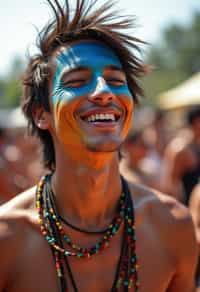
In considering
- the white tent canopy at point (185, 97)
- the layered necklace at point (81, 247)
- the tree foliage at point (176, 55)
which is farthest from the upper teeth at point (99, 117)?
the tree foliage at point (176, 55)

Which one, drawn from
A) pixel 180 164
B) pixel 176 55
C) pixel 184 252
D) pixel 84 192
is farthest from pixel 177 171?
pixel 176 55

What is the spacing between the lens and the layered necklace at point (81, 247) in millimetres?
2902

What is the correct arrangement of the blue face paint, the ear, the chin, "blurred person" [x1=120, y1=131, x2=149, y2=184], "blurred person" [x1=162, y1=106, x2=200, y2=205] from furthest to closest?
1. "blurred person" [x1=120, y1=131, x2=149, y2=184]
2. "blurred person" [x1=162, y1=106, x2=200, y2=205]
3. the ear
4. the blue face paint
5. the chin

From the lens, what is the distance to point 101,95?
2824mm

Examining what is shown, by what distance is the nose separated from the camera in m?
2.82

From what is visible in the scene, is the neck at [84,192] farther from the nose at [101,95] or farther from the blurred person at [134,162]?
the blurred person at [134,162]

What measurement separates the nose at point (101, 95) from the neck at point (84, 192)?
0.29 metres

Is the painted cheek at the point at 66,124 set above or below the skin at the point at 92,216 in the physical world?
above

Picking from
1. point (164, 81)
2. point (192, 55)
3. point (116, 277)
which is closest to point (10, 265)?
point (116, 277)

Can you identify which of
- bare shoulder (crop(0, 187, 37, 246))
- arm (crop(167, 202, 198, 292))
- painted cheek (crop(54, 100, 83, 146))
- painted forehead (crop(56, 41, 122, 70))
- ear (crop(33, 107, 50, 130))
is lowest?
arm (crop(167, 202, 198, 292))

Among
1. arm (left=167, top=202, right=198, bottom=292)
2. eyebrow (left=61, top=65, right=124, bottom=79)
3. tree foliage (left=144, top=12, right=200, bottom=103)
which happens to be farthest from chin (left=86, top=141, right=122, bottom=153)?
tree foliage (left=144, top=12, right=200, bottom=103)

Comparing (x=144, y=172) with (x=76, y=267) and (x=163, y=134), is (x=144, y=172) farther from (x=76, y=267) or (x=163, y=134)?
(x=76, y=267)

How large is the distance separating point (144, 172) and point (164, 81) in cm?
4737

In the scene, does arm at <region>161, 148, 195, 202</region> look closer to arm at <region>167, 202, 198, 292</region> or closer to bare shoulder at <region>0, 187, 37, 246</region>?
arm at <region>167, 202, 198, 292</region>
